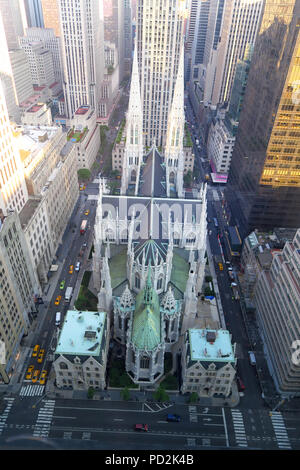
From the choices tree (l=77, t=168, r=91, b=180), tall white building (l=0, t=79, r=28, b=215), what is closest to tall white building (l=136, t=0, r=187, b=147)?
tree (l=77, t=168, r=91, b=180)

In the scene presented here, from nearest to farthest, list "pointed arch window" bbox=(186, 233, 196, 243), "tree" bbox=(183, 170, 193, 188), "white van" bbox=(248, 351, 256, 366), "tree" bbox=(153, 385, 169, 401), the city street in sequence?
the city street → "tree" bbox=(153, 385, 169, 401) → "white van" bbox=(248, 351, 256, 366) → "pointed arch window" bbox=(186, 233, 196, 243) → "tree" bbox=(183, 170, 193, 188)

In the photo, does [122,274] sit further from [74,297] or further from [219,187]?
[219,187]

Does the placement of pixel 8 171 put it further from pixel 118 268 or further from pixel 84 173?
pixel 84 173

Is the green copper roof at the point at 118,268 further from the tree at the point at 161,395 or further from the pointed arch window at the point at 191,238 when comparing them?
the tree at the point at 161,395

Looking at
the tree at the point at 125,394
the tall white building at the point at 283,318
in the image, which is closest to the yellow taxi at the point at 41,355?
the tree at the point at 125,394

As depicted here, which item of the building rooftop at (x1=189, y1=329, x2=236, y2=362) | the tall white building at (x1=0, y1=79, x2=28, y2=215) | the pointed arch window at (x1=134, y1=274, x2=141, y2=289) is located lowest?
the building rooftop at (x1=189, y1=329, x2=236, y2=362)

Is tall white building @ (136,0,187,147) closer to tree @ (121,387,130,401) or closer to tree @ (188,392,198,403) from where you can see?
tree @ (121,387,130,401)

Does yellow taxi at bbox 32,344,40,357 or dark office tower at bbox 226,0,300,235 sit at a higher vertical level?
dark office tower at bbox 226,0,300,235
